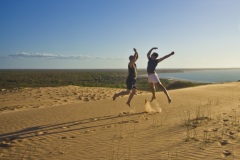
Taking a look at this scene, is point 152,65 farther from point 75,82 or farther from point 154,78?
point 75,82

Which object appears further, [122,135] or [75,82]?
[75,82]

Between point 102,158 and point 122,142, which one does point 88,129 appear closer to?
point 122,142

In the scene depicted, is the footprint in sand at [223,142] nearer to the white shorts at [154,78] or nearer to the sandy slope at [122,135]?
the sandy slope at [122,135]

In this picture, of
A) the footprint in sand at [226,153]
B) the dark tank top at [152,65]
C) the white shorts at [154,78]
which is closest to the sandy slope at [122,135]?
the footprint in sand at [226,153]

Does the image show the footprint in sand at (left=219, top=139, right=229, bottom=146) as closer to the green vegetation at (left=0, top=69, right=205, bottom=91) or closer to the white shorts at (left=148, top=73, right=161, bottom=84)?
the white shorts at (left=148, top=73, right=161, bottom=84)

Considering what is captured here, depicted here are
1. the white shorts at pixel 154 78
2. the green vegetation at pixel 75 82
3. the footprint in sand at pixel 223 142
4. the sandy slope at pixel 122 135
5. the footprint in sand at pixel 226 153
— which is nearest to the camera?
the footprint in sand at pixel 226 153

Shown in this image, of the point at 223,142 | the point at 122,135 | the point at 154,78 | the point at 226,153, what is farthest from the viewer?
the point at 154,78

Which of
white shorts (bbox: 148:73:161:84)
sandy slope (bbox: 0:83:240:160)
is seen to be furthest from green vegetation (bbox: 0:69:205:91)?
sandy slope (bbox: 0:83:240:160)

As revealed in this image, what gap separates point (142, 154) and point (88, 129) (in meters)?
2.65

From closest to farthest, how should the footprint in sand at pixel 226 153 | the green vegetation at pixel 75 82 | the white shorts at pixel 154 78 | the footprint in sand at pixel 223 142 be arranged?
the footprint in sand at pixel 226 153 → the footprint in sand at pixel 223 142 → the white shorts at pixel 154 78 → the green vegetation at pixel 75 82

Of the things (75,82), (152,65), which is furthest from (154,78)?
(75,82)

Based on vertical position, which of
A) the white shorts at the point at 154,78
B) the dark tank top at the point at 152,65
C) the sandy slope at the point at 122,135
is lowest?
the sandy slope at the point at 122,135

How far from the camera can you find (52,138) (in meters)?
7.25

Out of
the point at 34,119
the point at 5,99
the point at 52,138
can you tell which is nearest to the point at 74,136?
the point at 52,138
